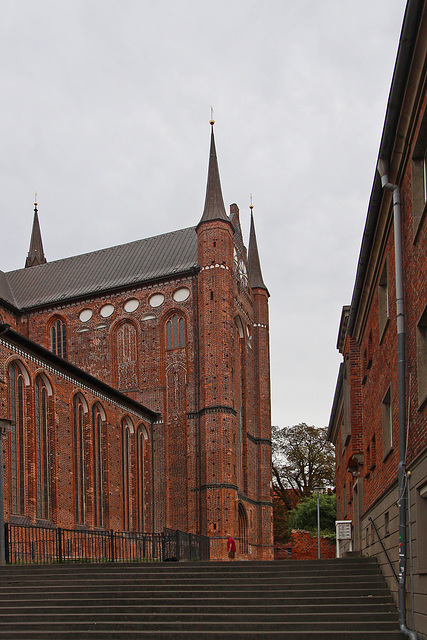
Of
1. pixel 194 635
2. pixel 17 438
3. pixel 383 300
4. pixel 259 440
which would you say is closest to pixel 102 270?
pixel 259 440

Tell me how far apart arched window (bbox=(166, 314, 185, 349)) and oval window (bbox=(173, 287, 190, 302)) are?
3.33 feet

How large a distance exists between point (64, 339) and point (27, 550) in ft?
77.4

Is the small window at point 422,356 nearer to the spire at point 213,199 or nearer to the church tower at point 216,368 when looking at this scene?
the church tower at point 216,368

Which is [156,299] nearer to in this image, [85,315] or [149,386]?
[85,315]

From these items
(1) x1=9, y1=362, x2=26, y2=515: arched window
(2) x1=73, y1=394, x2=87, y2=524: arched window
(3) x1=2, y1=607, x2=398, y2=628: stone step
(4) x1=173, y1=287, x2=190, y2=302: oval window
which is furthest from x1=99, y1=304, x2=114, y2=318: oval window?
(3) x1=2, y1=607, x2=398, y2=628: stone step

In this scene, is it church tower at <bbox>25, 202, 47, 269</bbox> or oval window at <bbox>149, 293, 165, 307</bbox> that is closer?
oval window at <bbox>149, 293, 165, 307</bbox>

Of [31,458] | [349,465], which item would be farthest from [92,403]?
[349,465]

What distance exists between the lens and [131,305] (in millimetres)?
48438

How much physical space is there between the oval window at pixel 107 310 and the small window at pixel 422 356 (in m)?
38.5

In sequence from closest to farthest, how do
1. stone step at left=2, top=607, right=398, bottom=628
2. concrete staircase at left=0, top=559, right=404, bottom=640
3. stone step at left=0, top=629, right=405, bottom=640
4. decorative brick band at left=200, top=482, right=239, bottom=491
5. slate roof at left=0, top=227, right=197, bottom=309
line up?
stone step at left=0, top=629, right=405, bottom=640
concrete staircase at left=0, top=559, right=404, bottom=640
stone step at left=2, top=607, right=398, bottom=628
decorative brick band at left=200, top=482, right=239, bottom=491
slate roof at left=0, top=227, right=197, bottom=309

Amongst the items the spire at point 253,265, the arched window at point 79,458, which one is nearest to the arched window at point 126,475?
the arched window at point 79,458

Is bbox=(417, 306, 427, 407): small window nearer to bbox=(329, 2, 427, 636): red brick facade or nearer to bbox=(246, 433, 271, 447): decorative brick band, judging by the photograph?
bbox=(329, 2, 427, 636): red brick facade

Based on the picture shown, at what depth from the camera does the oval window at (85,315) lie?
49.3 meters

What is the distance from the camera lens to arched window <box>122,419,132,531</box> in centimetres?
4094
